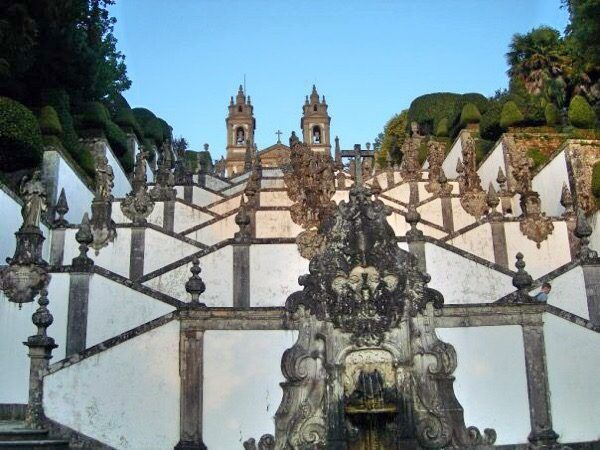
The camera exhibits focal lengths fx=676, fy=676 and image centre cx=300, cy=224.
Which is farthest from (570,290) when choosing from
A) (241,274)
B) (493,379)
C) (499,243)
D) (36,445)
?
(36,445)

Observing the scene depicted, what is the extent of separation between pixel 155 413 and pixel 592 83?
29579mm

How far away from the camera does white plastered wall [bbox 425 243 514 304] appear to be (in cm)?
1580

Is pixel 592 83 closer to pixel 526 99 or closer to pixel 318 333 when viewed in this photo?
pixel 526 99

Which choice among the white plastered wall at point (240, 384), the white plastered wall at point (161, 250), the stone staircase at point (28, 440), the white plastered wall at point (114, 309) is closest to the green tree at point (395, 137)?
the white plastered wall at point (161, 250)

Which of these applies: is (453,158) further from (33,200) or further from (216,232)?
(33,200)

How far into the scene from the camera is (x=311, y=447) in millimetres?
9641

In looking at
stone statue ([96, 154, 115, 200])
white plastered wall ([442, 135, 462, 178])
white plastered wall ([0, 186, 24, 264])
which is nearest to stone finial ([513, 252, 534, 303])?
stone statue ([96, 154, 115, 200])

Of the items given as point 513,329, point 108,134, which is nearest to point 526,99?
point 108,134

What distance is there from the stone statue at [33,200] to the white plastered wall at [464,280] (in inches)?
371

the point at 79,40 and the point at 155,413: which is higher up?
the point at 79,40

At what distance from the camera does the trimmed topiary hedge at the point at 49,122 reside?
2334cm

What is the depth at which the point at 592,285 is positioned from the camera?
15.6m

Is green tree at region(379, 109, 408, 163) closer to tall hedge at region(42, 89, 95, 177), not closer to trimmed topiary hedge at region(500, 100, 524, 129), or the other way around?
trimmed topiary hedge at region(500, 100, 524, 129)

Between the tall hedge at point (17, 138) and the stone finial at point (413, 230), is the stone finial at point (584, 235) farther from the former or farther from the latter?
the tall hedge at point (17, 138)
